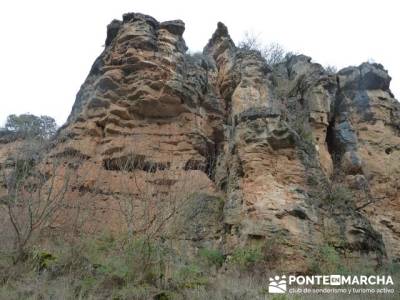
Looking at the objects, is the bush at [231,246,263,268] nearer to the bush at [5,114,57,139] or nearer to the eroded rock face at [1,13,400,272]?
the eroded rock face at [1,13,400,272]

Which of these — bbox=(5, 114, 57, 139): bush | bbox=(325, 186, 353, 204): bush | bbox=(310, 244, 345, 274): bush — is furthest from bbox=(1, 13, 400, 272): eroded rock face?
bbox=(5, 114, 57, 139): bush

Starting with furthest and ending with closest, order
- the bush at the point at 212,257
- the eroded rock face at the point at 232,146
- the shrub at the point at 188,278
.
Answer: the eroded rock face at the point at 232,146
the bush at the point at 212,257
the shrub at the point at 188,278

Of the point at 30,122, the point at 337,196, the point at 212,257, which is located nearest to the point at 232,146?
the point at 337,196

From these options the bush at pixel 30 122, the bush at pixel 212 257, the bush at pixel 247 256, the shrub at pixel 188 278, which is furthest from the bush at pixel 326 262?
the bush at pixel 30 122

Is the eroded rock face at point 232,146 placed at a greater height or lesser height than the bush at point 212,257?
greater

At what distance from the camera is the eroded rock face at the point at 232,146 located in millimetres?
11039

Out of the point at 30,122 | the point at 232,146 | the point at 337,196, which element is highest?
the point at 30,122

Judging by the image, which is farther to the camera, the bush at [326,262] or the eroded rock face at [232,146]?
the eroded rock face at [232,146]

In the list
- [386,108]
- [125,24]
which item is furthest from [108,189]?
[386,108]

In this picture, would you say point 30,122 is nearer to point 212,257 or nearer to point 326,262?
point 212,257

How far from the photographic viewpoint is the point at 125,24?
17422 mm

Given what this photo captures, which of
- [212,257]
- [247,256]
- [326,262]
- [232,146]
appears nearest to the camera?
[247,256]

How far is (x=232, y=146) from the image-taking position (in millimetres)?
12938

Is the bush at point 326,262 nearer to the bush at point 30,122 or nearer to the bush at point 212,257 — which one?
the bush at point 212,257
